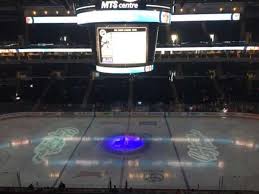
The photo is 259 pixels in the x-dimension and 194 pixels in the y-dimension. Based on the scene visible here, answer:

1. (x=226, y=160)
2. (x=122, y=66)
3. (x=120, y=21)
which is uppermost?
(x=120, y=21)

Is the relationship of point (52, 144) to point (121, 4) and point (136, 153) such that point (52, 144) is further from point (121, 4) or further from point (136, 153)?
point (121, 4)

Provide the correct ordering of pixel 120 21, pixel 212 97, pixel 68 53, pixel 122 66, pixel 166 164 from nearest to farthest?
pixel 120 21
pixel 122 66
pixel 166 164
pixel 68 53
pixel 212 97

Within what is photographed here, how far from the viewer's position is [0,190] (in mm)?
7793

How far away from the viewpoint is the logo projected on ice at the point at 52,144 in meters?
11.0

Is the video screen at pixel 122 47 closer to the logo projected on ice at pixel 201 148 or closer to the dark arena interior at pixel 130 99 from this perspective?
the dark arena interior at pixel 130 99

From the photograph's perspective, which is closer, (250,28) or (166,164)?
(166,164)

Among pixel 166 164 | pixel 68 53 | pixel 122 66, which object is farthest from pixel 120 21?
pixel 68 53

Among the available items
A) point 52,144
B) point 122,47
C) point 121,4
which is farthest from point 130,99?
point 121,4

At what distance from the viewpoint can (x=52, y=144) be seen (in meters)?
12.1

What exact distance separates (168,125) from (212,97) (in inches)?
223

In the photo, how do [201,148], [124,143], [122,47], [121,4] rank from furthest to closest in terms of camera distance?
[124,143] → [201,148] → [122,47] → [121,4]

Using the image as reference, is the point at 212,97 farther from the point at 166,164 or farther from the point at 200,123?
the point at 166,164

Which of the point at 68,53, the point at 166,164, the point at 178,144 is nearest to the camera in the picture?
the point at 166,164

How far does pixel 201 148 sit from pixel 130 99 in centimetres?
783
